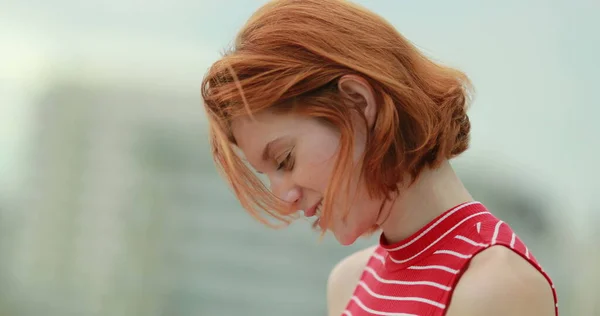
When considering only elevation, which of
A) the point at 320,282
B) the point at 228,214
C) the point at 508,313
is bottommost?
the point at 320,282

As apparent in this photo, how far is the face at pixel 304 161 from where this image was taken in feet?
2.71

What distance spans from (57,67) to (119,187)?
12.1 inches

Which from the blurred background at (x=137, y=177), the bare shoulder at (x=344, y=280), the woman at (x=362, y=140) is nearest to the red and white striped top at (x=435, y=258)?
the woman at (x=362, y=140)

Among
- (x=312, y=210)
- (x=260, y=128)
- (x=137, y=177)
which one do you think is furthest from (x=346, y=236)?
(x=137, y=177)

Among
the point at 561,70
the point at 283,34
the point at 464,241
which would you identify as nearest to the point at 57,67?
the point at 561,70

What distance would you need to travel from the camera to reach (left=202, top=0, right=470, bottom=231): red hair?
2.68 feet

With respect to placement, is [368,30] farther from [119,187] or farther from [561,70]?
[119,187]

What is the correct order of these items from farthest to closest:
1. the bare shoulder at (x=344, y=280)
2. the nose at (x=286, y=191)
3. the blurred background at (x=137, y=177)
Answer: the blurred background at (x=137, y=177) → the bare shoulder at (x=344, y=280) → the nose at (x=286, y=191)

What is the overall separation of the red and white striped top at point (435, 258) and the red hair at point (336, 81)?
6cm

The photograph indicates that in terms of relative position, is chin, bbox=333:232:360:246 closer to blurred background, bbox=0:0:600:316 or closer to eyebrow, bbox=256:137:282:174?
eyebrow, bbox=256:137:282:174

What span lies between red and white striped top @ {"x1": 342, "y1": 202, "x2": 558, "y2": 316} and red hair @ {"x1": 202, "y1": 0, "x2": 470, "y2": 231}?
0.06m

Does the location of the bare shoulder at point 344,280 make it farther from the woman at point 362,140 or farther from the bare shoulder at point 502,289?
the bare shoulder at point 502,289

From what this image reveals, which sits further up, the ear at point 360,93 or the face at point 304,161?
the ear at point 360,93

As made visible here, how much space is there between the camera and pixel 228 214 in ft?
6.11
